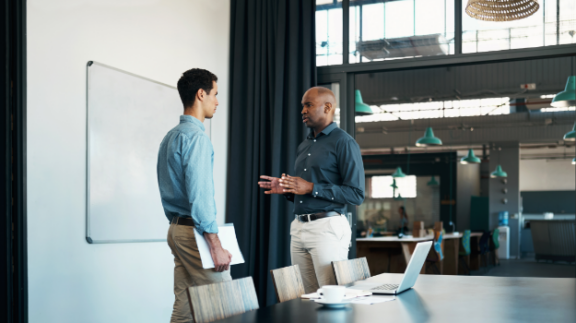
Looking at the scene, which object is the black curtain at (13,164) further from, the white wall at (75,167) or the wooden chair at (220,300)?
the wooden chair at (220,300)

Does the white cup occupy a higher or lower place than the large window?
lower

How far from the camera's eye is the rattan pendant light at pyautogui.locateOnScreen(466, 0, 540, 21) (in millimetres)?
3086

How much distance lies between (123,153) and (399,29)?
2.47 m

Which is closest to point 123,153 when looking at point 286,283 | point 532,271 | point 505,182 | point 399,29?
point 286,283

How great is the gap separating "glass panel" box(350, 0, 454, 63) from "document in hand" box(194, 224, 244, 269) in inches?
98.8

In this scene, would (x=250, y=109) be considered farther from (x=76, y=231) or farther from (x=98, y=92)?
(x=76, y=231)

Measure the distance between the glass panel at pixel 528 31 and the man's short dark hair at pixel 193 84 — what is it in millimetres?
2564

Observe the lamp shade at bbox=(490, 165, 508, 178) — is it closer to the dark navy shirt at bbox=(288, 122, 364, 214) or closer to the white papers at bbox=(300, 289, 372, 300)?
the dark navy shirt at bbox=(288, 122, 364, 214)

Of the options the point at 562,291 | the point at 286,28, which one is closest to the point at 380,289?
the point at 562,291

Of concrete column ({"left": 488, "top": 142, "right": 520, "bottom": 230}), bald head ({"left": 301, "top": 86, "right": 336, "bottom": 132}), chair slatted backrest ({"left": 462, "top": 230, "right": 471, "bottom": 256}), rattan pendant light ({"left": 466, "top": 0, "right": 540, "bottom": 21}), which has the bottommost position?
chair slatted backrest ({"left": 462, "top": 230, "right": 471, "bottom": 256})

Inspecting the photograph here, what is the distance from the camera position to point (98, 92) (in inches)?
131

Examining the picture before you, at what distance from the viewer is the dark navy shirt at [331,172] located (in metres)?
2.78

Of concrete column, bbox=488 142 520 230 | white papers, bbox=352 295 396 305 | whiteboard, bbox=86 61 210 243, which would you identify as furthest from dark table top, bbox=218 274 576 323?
concrete column, bbox=488 142 520 230

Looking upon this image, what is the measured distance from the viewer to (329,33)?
4664 millimetres
